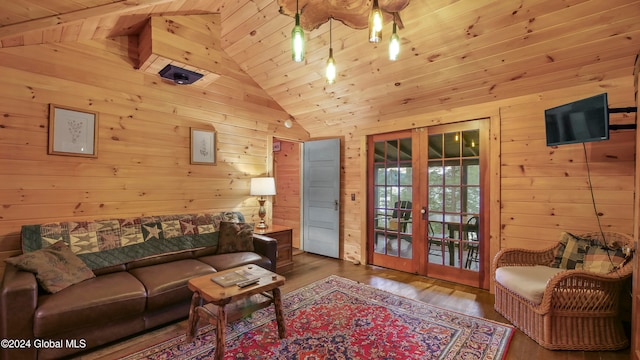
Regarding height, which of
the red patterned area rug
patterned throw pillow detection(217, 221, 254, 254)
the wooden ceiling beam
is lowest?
the red patterned area rug

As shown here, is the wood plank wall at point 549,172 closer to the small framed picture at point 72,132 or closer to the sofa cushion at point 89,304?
the sofa cushion at point 89,304

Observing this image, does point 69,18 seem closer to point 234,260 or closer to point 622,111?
point 234,260

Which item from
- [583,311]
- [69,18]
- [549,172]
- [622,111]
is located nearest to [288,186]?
[69,18]

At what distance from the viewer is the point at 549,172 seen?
2842 millimetres

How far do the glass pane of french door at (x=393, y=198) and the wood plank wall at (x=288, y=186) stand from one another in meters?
1.55

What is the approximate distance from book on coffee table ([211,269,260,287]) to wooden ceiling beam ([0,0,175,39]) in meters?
2.31

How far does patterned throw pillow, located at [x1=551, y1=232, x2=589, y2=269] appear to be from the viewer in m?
2.45

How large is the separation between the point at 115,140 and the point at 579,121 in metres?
4.31

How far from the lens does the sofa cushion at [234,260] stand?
2.90 meters

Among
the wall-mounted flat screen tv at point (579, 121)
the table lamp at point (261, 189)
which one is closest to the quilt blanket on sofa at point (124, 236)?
the table lamp at point (261, 189)

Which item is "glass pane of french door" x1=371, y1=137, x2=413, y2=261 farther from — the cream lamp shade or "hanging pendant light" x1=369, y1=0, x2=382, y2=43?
"hanging pendant light" x1=369, y1=0, x2=382, y2=43

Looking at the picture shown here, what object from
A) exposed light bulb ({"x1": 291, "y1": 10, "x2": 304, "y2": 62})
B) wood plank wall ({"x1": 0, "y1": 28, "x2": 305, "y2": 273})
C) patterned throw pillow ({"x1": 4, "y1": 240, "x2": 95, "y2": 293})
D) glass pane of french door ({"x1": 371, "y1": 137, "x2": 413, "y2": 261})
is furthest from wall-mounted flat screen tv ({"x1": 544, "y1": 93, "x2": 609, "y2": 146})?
patterned throw pillow ({"x1": 4, "y1": 240, "x2": 95, "y2": 293})

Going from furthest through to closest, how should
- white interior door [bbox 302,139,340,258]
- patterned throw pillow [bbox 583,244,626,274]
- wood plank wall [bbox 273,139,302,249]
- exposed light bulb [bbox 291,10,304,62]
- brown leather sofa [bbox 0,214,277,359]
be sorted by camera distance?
wood plank wall [bbox 273,139,302,249], white interior door [bbox 302,139,340,258], patterned throw pillow [bbox 583,244,626,274], brown leather sofa [bbox 0,214,277,359], exposed light bulb [bbox 291,10,304,62]

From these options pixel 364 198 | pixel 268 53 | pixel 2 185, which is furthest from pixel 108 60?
pixel 364 198
